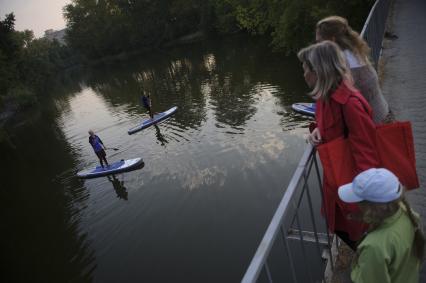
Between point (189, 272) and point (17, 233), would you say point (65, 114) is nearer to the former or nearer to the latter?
point (17, 233)

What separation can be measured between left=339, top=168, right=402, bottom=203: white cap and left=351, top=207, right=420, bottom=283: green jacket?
14cm

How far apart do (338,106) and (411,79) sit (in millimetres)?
6406

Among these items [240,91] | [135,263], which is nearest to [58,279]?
[135,263]

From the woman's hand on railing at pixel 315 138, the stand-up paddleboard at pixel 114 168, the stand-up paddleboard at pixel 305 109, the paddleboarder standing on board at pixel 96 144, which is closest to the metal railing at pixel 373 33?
the woman's hand on railing at pixel 315 138

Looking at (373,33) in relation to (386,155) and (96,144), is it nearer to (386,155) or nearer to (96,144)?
(386,155)

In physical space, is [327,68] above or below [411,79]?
above

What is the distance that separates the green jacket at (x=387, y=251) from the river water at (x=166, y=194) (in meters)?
7.36

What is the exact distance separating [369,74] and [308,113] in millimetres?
13841

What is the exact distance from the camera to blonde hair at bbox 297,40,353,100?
2553 millimetres

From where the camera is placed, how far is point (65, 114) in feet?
124

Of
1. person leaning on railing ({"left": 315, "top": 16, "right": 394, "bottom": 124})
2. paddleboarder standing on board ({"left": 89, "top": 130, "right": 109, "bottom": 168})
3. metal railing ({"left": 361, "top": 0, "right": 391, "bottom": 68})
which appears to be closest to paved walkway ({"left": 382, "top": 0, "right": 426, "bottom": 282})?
metal railing ({"left": 361, "top": 0, "right": 391, "bottom": 68})

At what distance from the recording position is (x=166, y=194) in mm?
13539

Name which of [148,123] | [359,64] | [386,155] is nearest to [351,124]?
[386,155]

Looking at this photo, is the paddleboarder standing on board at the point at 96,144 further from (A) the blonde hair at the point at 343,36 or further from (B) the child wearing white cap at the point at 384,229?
(B) the child wearing white cap at the point at 384,229
